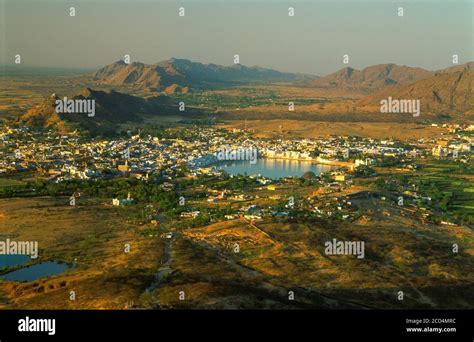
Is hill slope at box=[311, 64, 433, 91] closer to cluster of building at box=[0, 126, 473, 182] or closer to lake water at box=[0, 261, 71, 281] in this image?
cluster of building at box=[0, 126, 473, 182]

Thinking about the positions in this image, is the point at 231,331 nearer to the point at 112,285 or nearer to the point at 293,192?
the point at 112,285

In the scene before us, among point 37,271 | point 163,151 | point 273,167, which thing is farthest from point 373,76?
point 37,271

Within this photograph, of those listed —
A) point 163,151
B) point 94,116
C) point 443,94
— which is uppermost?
point 443,94

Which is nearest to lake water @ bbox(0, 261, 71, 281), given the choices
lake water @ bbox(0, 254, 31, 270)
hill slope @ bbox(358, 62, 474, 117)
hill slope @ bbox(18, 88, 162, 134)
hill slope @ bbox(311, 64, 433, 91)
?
lake water @ bbox(0, 254, 31, 270)

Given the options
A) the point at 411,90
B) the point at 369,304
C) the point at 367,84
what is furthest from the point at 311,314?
the point at 367,84

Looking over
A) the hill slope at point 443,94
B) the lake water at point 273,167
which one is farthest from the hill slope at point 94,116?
the hill slope at point 443,94

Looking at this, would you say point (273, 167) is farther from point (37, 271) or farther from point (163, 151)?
point (37, 271)
